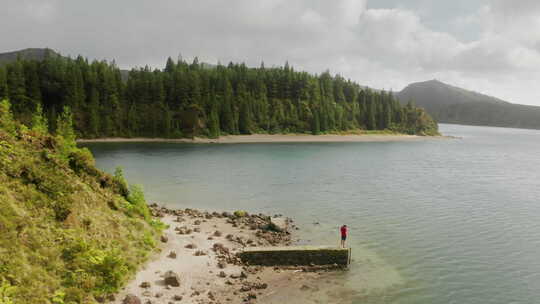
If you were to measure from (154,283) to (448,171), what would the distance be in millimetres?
80616

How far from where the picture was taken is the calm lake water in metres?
25.8

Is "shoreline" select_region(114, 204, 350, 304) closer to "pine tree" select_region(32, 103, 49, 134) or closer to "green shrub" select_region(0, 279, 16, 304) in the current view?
"green shrub" select_region(0, 279, 16, 304)

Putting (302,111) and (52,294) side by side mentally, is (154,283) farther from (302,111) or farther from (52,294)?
(302,111)

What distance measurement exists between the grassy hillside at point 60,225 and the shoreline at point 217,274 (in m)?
1.46

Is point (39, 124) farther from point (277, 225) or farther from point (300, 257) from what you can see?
point (300, 257)

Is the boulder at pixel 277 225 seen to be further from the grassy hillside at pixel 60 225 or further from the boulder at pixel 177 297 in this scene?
the boulder at pixel 177 297

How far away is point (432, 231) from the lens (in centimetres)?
3759

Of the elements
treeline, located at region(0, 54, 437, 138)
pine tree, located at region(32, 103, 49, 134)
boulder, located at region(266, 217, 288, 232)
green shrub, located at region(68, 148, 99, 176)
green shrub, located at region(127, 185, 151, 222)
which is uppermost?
treeline, located at region(0, 54, 437, 138)

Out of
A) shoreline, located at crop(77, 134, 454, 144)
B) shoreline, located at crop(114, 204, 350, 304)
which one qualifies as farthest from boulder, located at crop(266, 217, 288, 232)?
shoreline, located at crop(77, 134, 454, 144)

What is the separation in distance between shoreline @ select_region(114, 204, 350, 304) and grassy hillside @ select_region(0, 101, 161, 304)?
1.46 m

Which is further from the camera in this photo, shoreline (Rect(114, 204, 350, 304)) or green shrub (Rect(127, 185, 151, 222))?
green shrub (Rect(127, 185, 151, 222))

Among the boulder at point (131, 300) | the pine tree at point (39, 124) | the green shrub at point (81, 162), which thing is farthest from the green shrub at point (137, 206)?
the boulder at point (131, 300)

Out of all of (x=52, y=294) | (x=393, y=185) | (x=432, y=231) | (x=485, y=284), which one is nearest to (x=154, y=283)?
(x=52, y=294)

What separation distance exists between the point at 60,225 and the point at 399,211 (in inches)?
1493
